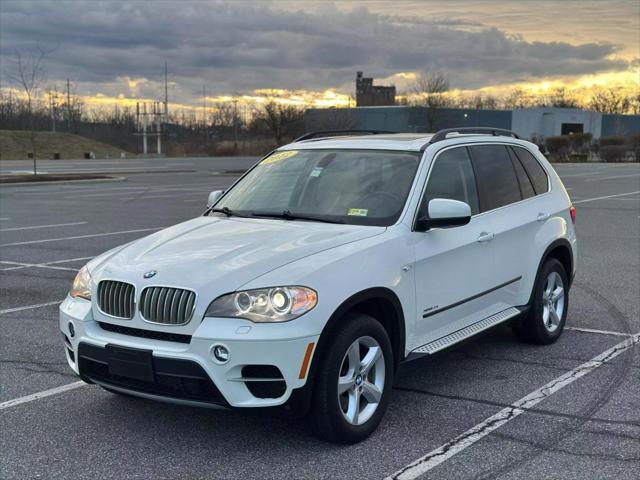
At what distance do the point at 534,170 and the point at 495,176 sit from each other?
0.82 meters

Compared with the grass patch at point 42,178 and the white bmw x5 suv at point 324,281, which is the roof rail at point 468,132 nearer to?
the white bmw x5 suv at point 324,281

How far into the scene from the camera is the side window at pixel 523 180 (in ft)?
19.6

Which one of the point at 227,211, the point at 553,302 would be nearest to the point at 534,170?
the point at 553,302

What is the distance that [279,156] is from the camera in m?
5.73

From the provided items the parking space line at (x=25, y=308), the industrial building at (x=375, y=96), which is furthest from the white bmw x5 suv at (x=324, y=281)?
the industrial building at (x=375, y=96)

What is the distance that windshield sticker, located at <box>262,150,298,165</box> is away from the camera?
5605 mm

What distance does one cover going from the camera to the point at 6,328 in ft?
22.0

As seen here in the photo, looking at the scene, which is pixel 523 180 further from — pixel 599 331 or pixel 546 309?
pixel 599 331

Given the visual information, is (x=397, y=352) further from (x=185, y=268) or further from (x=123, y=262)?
(x=123, y=262)

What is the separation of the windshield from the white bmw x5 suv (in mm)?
13

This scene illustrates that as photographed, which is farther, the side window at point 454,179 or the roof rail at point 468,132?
the roof rail at point 468,132

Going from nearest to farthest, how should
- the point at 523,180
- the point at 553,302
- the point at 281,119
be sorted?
the point at 523,180
the point at 553,302
the point at 281,119

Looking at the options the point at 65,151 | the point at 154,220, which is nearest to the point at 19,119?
the point at 65,151

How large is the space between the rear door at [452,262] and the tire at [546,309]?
76 cm
